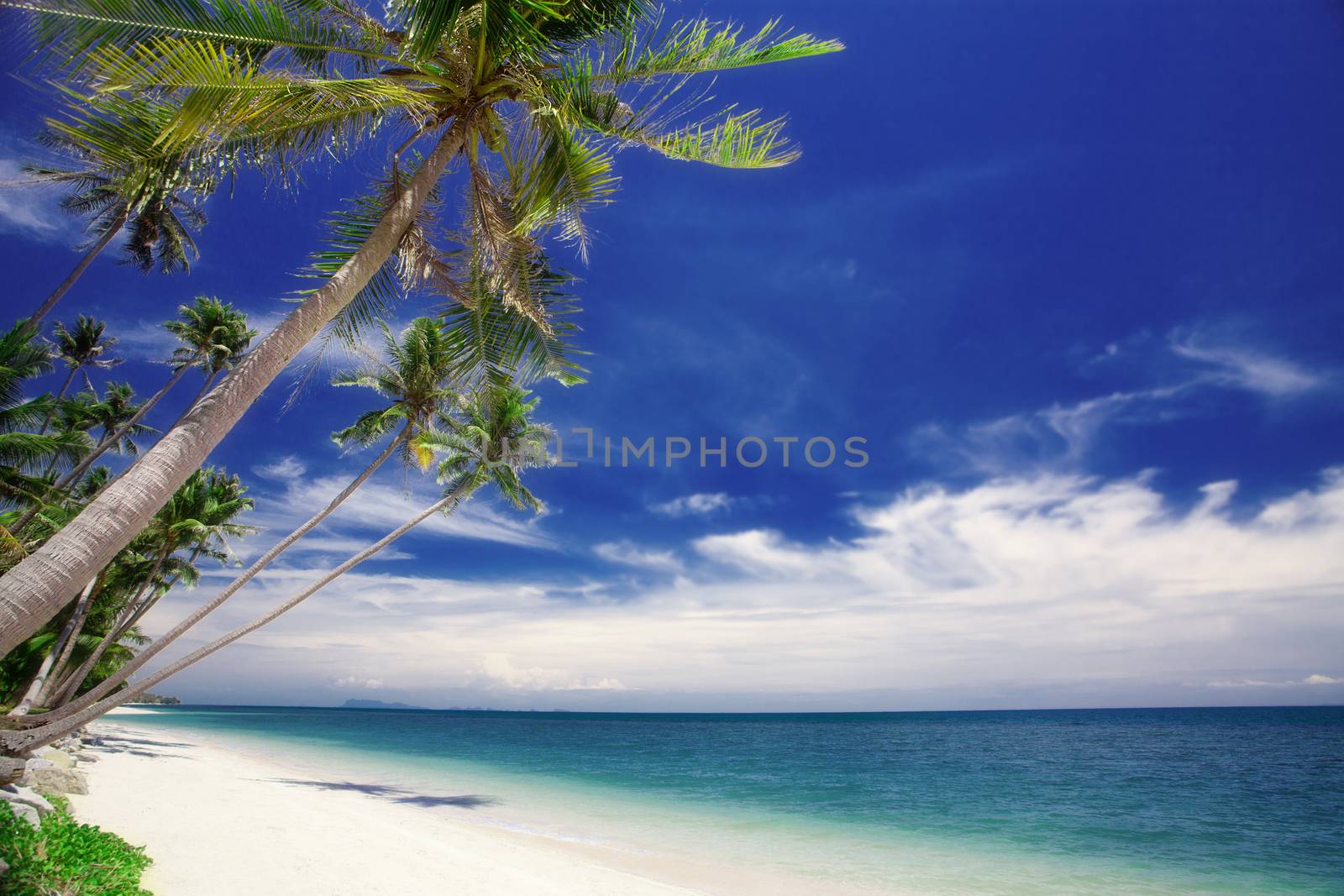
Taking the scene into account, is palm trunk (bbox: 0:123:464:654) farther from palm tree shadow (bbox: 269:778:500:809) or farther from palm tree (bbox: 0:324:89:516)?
palm tree shadow (bbox: 269:778:500:809)

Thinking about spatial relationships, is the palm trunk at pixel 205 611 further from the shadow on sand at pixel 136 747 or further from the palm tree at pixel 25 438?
the shadow on sand at pixel 136 747

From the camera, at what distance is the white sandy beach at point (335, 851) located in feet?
24.8

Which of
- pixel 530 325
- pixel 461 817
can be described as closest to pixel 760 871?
pixel 461 817

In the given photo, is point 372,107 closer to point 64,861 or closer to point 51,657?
point 64,861

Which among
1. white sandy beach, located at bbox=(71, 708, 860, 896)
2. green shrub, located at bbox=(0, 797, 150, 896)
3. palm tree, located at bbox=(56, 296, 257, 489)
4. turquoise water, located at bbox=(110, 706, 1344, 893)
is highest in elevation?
palm tree, located at bbox=(56, 296, 257, 489)

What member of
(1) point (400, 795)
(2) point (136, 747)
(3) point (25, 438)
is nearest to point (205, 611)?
(3) point (25, 438)

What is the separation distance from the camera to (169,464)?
3412 millimetres

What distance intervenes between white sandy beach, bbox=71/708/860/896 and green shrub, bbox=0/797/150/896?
656mm

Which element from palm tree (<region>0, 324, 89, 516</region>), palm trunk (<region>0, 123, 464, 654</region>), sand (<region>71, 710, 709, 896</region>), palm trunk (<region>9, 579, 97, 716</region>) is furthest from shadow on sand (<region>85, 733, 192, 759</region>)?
palm trunk (<region>0, 123, 464, 654</region>)

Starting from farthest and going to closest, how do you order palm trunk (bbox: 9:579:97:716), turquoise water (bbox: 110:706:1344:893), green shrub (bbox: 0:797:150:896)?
palm trunk (bbox: 9:579:97:716) → turquoise water (bbox: 110:706:1344:893) → green shrub (bbox: 0:797:150:896)

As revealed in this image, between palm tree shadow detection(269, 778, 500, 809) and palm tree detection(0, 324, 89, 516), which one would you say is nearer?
palm tree detection(0, 324, 89, 516)

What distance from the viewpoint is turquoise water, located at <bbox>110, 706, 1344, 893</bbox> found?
11656 millimetres

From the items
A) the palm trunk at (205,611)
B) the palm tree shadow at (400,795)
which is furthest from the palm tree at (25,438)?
the palm tree shadow at (400,795)

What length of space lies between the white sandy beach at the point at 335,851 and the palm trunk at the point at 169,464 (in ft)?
18.1
